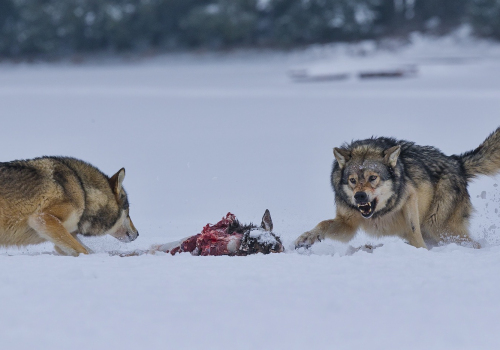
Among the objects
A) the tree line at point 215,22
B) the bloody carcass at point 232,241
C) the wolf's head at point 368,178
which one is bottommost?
the bloody carcass at point 232,241

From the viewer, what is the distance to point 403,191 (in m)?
5.61

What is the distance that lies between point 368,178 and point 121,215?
7.20 feet

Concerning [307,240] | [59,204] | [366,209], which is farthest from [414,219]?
[59,204]

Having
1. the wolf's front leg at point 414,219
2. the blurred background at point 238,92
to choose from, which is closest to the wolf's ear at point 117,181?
the blurred background at point 238,92

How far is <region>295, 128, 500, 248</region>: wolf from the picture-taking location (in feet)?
18.1

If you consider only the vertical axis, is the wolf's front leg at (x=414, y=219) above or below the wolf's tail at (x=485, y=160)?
below

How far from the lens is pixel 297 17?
29.7m

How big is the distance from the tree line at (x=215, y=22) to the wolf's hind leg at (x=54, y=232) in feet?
80.5

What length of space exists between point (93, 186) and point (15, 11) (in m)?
32.4

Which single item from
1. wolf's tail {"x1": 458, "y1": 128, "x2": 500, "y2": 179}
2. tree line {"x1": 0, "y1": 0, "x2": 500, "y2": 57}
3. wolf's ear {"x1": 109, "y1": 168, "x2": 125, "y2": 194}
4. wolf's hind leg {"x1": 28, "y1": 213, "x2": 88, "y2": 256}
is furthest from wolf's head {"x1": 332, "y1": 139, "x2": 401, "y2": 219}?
tree line {"x1": 0, "y1": 0, "x2": 500, "y2": 57}

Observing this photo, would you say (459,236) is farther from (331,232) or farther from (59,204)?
(59,204)

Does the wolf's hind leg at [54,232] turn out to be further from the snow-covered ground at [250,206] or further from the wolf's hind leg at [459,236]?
the wolf's hind leg at [459,236]

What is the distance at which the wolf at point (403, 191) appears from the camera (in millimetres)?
5516

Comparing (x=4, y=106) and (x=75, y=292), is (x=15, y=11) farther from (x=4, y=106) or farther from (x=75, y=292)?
(x=75, y=292)
